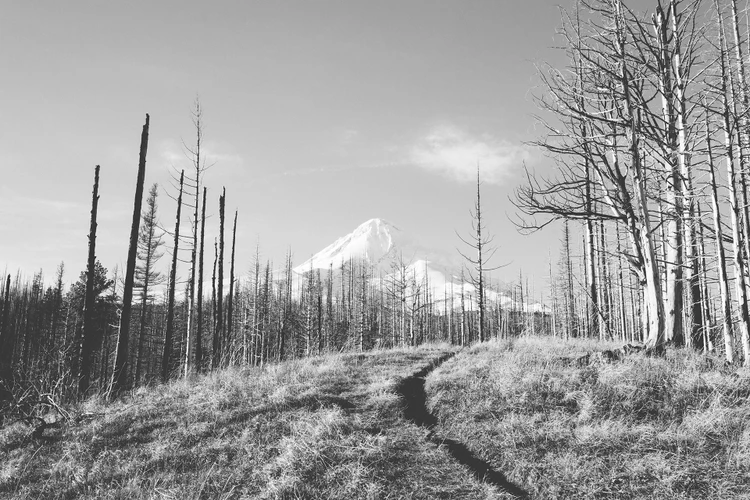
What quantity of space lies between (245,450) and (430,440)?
9.51ft

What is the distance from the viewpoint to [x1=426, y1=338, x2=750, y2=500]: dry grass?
4.89 metres

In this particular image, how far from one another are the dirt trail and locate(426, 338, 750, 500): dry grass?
0.12m

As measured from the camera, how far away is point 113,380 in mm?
11055

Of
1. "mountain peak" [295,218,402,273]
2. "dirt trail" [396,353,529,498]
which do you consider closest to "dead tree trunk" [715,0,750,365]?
"dirt trail" [396,353,529,498]

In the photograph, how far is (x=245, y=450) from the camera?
6.34 m

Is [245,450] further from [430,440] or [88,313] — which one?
[88,313]

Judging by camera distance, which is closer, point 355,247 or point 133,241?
point 133,241

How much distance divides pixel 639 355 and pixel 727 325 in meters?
1.85

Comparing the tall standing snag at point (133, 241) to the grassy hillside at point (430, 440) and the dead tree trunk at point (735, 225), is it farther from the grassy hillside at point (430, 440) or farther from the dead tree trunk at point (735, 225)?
the dead tree trunk at point (735, 225)

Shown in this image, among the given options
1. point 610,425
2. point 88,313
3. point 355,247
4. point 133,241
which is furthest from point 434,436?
point 355,247

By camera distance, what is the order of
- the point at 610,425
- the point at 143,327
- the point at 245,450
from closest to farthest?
the point at 610,425, the point at 245,450, the point at 143,327

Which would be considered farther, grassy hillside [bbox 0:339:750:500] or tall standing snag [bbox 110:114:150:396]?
tall standing snag [bbox 110:114:150:396]

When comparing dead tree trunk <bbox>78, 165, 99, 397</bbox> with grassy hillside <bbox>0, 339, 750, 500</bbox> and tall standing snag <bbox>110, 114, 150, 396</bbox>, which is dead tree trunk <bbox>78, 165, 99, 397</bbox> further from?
grassy hillside <bbox>0, 339, 750, 500</bbox>

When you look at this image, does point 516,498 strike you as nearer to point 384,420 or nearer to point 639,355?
point 384,420
